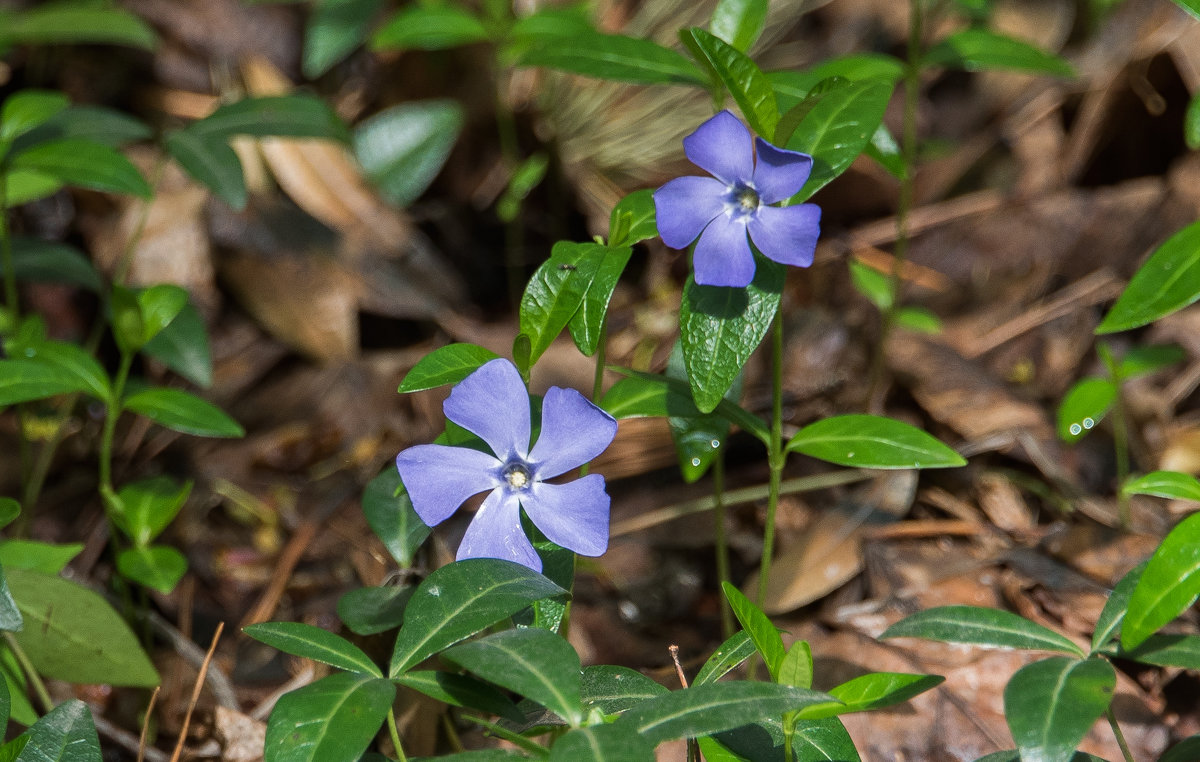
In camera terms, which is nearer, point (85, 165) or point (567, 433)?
point (567, 433)

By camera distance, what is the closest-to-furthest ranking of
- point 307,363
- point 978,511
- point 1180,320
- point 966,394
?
point 978,511 < point 966,394 < point 1180,320 < point 307,363

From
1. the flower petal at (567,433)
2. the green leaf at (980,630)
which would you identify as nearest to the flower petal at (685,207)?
the flower petal at (567,433)

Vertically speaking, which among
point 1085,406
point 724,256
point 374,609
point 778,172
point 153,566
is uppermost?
point 778,172

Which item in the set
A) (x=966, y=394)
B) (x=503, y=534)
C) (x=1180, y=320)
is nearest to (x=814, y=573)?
(x=966, y=394)

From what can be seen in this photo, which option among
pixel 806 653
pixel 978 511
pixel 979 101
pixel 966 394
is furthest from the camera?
pixel 979 101

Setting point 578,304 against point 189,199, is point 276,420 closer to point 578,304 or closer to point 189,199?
point 189,199

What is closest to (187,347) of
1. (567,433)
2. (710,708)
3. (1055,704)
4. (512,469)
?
(512,469)

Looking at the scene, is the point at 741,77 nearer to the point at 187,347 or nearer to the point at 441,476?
the point at 441,476
